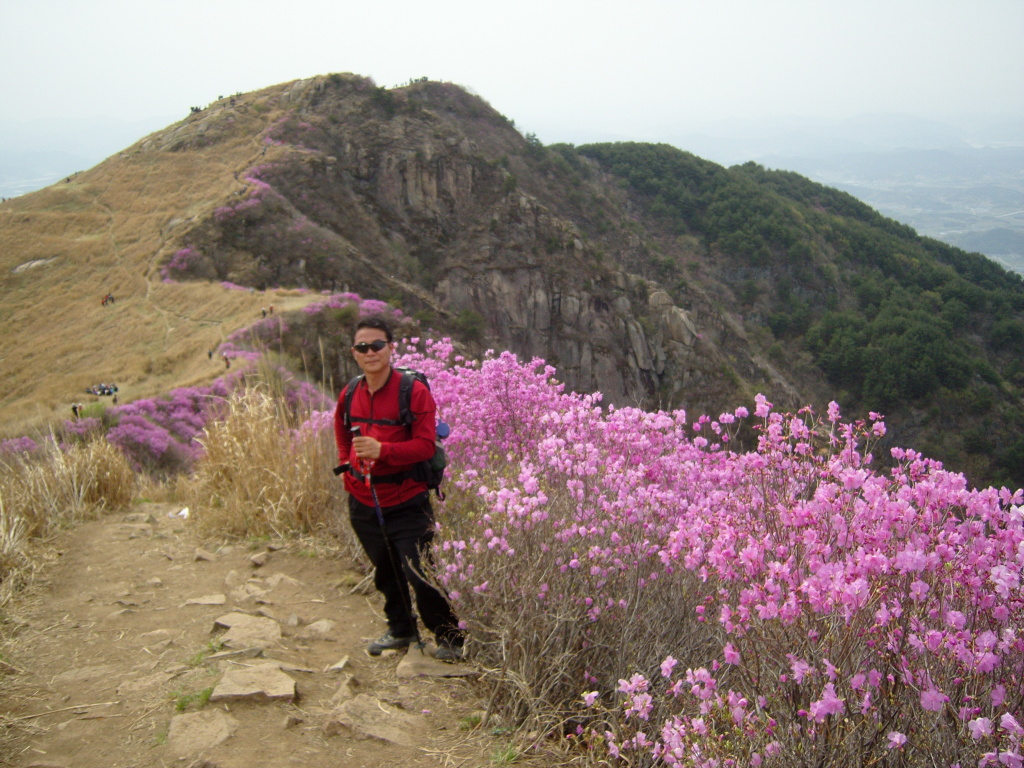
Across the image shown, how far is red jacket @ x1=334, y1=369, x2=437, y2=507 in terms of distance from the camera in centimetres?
340

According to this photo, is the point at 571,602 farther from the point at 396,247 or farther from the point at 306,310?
the point at 396,247

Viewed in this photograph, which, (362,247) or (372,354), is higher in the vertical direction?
(362,247)

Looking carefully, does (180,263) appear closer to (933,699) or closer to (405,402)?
(405,402)

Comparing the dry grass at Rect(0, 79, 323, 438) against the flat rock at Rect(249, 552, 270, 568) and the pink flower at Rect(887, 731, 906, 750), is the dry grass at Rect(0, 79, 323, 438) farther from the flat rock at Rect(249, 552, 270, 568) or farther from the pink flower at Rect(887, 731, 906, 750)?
the pink flower at Rect(887, 731, 906, 750)

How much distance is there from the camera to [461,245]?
46125 mm

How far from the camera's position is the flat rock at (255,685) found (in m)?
2.95

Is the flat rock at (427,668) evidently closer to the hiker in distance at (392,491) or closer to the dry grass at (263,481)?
the hiker in distance at (392,491)

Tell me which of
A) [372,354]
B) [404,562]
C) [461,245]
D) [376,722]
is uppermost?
[461,245]

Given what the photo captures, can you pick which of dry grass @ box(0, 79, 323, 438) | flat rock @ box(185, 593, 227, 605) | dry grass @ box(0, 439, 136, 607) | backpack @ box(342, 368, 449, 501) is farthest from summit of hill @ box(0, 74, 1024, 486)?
backpack @ box(342, 368, 449, 501)

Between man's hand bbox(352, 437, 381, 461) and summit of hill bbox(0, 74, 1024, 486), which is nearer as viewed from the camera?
man's hand bbox(352, 437, 381, 461)

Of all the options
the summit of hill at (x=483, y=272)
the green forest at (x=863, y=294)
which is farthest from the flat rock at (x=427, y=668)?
the green forest at (x=863, y=294)

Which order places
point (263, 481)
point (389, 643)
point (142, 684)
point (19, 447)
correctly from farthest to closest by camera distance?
1. point (19, 447)
2. point (263, 481)
3. point (389, 643)
4. point (142, 684)

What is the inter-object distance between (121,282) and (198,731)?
32.1 metres

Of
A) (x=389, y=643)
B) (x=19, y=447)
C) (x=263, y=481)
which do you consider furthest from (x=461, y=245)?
(x=389, y=643)
